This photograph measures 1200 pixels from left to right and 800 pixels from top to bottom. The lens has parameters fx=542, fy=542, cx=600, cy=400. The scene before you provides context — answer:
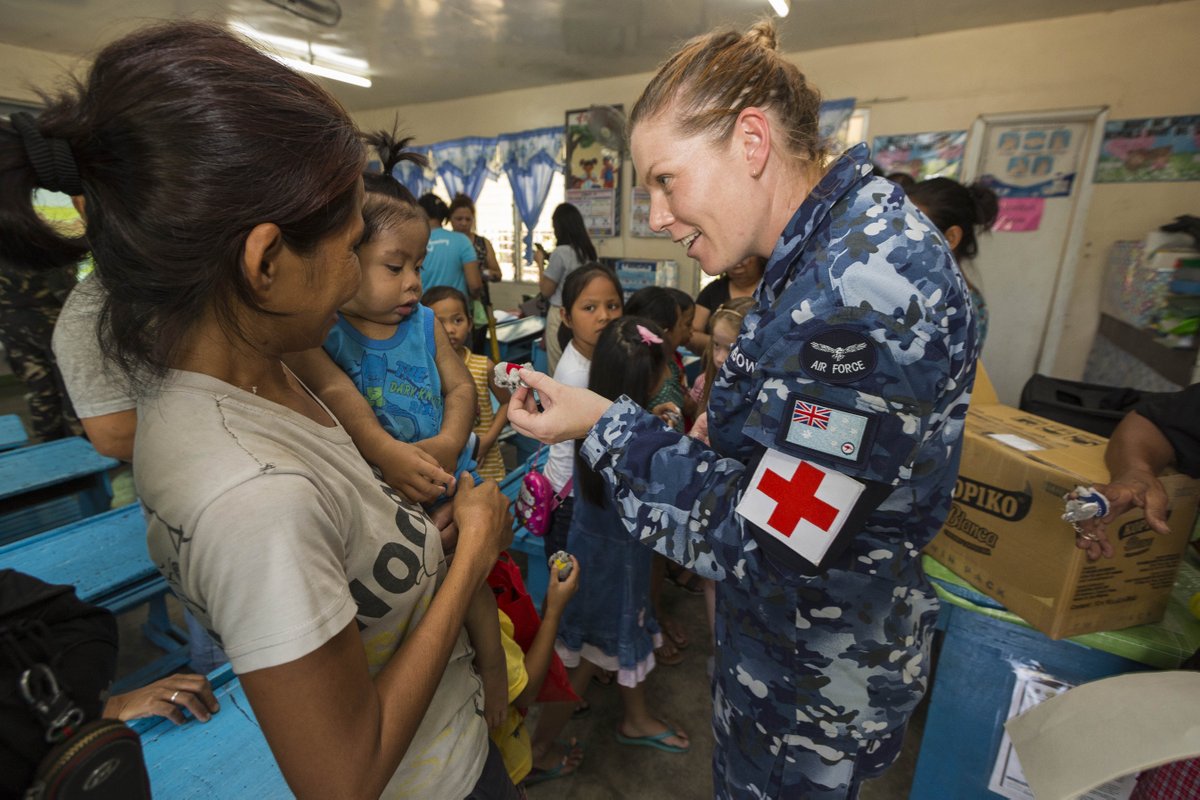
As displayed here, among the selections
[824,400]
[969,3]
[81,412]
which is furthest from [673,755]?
[969,3]

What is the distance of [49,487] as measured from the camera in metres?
2.34

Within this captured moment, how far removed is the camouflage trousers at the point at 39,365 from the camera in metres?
3.16

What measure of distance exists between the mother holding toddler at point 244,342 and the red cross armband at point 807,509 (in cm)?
45

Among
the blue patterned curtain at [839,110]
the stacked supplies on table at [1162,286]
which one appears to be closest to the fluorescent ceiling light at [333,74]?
the blue patterned curtain at [839,110]

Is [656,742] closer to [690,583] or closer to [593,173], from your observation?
[690,583]

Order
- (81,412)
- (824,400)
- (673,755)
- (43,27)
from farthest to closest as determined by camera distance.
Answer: (43,27) → (673,755) → (81,412) → (824,400)

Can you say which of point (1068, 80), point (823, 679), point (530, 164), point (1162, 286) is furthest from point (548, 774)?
point (530, 164)

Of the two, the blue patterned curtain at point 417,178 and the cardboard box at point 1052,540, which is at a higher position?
the blue patterned curtain at point 417,178

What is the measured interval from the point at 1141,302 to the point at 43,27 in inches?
386

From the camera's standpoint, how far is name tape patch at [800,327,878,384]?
674 mm

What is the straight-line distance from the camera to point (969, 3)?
4000 mm

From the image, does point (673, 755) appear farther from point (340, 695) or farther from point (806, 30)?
point (806, 30)

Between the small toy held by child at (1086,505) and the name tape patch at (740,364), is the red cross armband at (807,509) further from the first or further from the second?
the small toy held by child at (1086,505)

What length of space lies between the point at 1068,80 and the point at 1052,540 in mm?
4932
